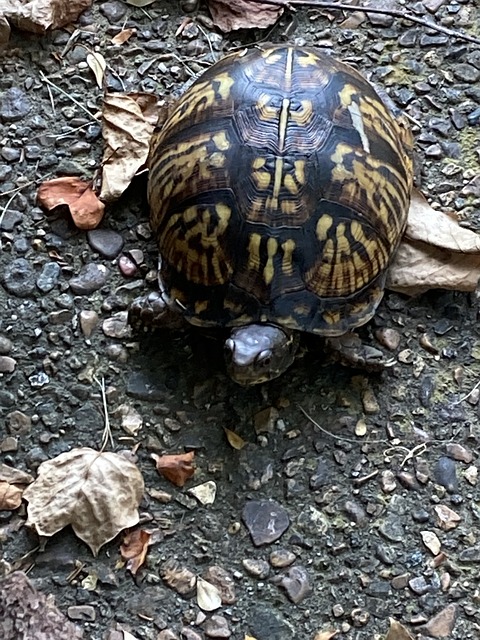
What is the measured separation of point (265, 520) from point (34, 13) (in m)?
1.46

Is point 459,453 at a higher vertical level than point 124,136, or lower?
lower

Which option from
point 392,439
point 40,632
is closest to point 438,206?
point 392,439

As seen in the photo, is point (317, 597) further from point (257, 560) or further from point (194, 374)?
point (194, 374)

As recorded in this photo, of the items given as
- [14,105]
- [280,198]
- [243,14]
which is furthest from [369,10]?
[14,105]

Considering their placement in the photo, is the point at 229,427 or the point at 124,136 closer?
the point at 229,427

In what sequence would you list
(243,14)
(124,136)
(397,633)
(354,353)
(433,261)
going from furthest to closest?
(243,14), (124,136), (433,261), (354,353), (397,633)

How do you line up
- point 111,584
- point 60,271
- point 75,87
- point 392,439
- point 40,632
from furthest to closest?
point 75,87 < point 60,271 < point 392,439 < point 111,584 < point 40,632

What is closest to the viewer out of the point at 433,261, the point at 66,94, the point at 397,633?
the point at 397,633

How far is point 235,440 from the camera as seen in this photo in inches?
76.8

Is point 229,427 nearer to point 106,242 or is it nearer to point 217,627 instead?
point 217,627

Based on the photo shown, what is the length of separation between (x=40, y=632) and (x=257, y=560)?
47 cm

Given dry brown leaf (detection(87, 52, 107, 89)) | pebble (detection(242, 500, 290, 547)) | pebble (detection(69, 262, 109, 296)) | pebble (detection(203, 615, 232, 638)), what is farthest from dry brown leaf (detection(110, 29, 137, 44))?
pebble (detection(203, 615, 232, 638))

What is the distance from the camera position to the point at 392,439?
197 cm

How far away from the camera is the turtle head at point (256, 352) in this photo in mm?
1818
